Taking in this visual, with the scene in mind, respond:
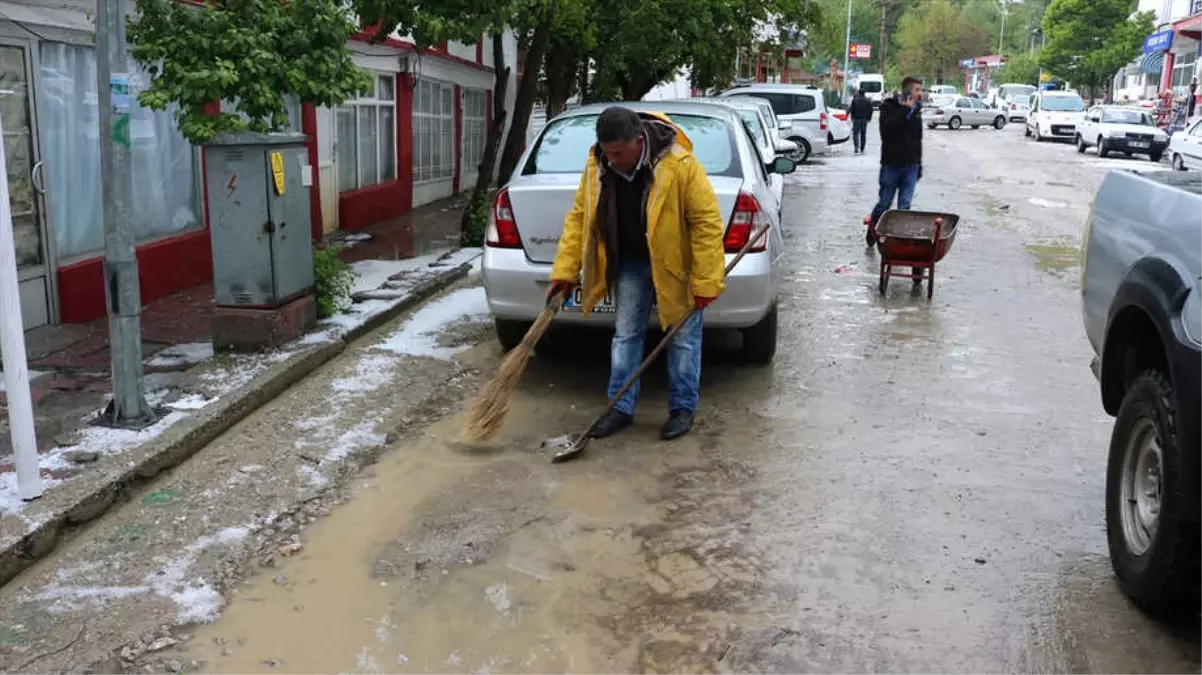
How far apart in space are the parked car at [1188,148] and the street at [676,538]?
1772cm

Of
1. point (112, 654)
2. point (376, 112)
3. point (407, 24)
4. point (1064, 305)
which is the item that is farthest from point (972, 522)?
point (376, 112)

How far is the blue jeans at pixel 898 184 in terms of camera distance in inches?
443

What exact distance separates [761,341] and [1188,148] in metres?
19.6

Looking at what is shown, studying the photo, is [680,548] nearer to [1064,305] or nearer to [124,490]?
[124,490]

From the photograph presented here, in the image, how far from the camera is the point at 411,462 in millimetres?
5250

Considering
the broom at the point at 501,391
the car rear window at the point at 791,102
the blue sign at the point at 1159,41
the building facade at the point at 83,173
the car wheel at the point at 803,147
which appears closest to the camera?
the broom at the point at 501,391

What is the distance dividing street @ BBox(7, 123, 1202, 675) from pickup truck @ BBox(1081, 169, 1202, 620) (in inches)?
10.5

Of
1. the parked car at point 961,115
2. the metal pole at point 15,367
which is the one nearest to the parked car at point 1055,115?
the parked car at point 961,115

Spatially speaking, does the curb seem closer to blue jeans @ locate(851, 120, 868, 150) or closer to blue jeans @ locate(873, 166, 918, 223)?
blue jeans @ locate(873, 166, 918, 223)

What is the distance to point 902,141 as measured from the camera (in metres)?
11.0

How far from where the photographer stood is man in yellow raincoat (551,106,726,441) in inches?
204

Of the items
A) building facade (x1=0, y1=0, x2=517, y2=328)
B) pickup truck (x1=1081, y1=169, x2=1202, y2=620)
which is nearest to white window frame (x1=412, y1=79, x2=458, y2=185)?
building facade (x1=0, y1=0, x2=517, y2=328)

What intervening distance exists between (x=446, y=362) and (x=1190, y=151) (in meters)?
20.5

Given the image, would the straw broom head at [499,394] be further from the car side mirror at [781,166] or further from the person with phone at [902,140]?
the person with phone at [902,140]
